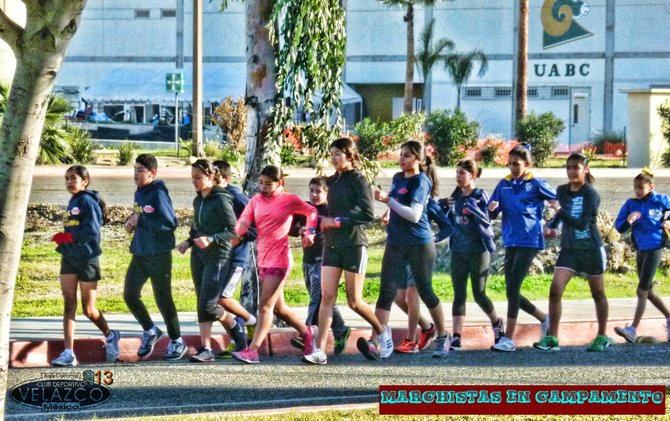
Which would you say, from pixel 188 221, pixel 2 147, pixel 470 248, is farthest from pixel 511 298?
pixel 188 221

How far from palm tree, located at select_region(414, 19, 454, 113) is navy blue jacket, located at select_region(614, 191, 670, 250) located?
44322 mm

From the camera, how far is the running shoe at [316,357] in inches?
399

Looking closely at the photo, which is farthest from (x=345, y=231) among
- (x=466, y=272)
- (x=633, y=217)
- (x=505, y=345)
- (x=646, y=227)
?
(x=646, y=227)

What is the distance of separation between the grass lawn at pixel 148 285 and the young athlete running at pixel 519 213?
3432mm

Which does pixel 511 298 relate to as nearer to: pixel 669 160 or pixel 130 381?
pixel 130 381

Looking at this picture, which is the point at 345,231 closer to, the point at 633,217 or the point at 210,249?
the point at 210,249

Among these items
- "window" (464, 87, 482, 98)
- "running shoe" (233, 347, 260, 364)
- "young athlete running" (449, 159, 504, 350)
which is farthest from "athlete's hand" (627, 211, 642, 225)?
"window" (464, 87, 482, 98)

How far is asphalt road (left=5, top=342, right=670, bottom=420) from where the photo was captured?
27.8ft

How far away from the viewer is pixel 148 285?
15398mm

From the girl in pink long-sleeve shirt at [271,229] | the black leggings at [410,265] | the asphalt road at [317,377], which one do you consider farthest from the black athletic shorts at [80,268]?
the black leggings at [410,265]

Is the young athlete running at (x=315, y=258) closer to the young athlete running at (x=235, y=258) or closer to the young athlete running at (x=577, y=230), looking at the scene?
the young athlete running at (x=235, y=258)

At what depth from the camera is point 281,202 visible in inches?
395

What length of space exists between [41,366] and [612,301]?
22.6 ft

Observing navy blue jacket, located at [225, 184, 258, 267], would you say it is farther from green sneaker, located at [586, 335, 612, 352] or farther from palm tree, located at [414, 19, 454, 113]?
palm tree, located at [414, 19, 454, 113]
